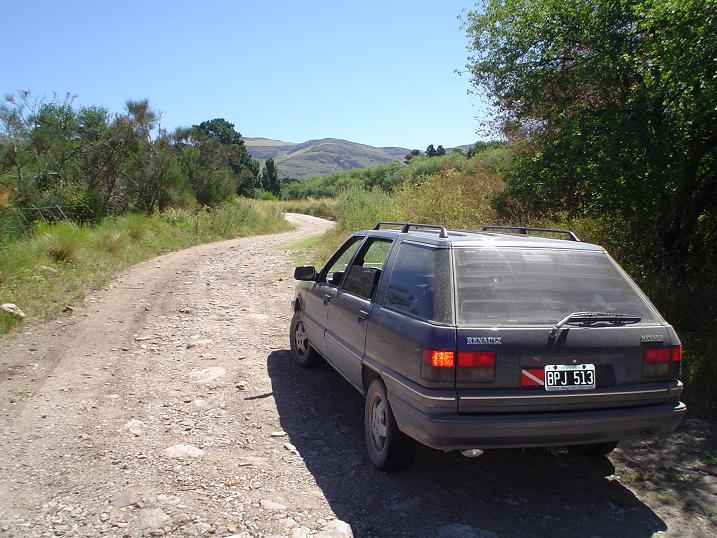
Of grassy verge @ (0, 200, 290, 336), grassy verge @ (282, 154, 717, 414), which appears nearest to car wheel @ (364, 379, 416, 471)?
grassy verge @ (282, 154, 717, 414)

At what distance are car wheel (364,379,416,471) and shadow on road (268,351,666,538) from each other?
0.33ft

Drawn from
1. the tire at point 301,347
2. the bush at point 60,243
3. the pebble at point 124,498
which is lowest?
the pebble at point 124,498

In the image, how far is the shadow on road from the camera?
3506mm

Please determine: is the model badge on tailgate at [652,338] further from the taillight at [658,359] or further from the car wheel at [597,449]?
the car wheel at [597,449]

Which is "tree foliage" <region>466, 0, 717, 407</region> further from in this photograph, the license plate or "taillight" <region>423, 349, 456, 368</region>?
"taillight" <region>423, 349, 456, 368</region>

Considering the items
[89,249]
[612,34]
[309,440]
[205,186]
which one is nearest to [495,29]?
[612,34]

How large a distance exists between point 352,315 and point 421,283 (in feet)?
3.44

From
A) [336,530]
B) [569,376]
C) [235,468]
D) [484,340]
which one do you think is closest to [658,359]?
[569,376]

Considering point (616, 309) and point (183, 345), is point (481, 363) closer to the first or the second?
point (616, 309)

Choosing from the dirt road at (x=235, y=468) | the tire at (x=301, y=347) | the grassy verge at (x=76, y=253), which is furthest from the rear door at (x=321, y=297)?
the grassy verge at (x=76, y=253)

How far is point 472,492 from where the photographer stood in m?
3.89

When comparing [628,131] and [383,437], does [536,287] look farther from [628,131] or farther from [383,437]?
[628,131]

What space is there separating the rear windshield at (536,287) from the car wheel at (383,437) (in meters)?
0.95

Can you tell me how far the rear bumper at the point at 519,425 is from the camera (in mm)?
3400
